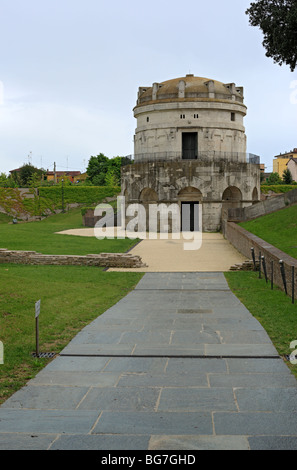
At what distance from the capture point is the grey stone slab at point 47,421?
5.91 m

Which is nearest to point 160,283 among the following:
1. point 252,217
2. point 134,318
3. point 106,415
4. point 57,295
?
point 57,295

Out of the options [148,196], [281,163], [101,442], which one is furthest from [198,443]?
[281,163]

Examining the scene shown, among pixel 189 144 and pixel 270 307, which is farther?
pixel 189 144

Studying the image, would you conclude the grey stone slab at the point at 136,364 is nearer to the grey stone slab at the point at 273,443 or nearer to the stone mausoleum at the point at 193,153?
the grey stone slab at the point at 273,443

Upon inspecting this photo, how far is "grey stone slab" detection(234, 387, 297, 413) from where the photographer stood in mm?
6551

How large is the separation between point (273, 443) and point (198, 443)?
0.77 m

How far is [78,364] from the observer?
8.64m

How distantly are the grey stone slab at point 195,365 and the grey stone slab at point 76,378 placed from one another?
96 centimetres

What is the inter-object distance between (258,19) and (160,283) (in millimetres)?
14453

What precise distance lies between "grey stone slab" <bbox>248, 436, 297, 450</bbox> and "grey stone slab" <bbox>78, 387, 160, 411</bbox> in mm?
1469

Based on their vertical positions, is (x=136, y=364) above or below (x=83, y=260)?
above

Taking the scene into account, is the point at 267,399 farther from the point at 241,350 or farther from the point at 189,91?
the point at 189,91

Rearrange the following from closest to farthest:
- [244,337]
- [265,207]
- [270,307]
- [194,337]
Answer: [244,337] < [194,337] < [270,307] < [265,207]

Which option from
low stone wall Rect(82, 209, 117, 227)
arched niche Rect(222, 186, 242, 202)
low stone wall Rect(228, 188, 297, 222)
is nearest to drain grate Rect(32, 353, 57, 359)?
low stone wall Rect(228, 188, 297, 222)
